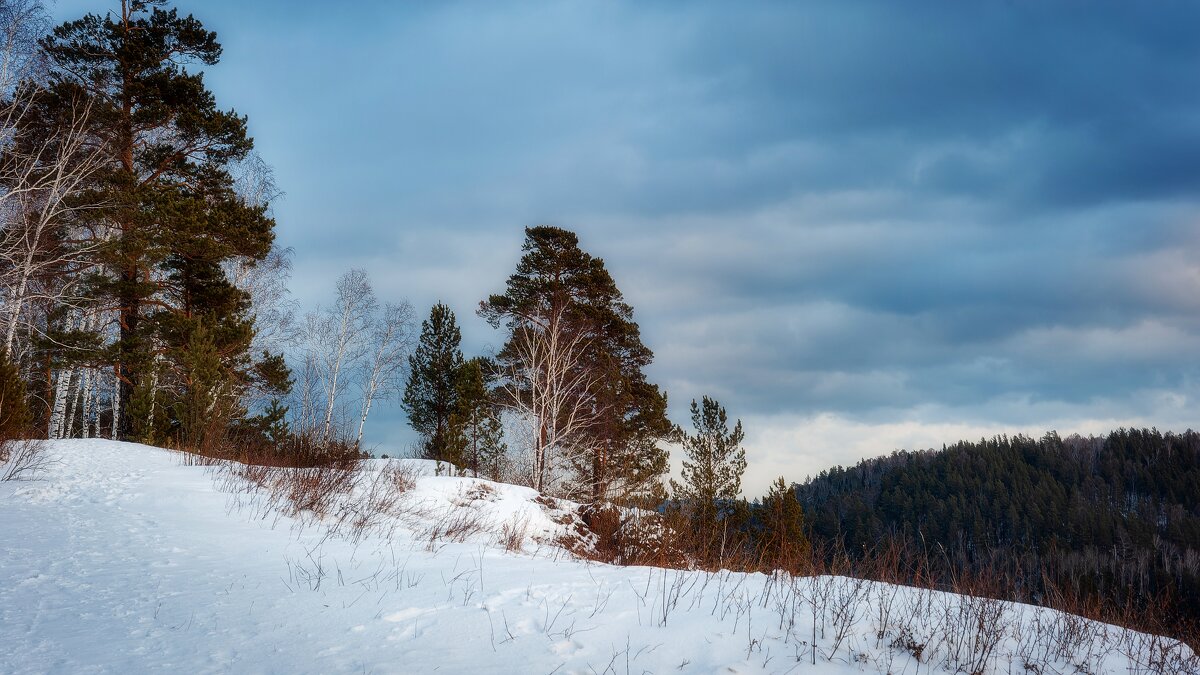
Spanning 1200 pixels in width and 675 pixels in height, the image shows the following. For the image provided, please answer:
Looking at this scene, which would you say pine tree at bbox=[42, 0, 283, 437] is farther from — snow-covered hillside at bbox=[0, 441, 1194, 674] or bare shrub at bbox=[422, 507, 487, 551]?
snow-covered hillside at bbox=[0, 441, 1194, 674]

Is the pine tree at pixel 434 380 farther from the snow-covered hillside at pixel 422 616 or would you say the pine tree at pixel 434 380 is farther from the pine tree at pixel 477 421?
the snow-covered hillside at pixel 422 616

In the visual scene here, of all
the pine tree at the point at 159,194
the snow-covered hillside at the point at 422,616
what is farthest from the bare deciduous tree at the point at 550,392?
the snow-covered hillside at the point at 422,616

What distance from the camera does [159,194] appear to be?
1669 cm

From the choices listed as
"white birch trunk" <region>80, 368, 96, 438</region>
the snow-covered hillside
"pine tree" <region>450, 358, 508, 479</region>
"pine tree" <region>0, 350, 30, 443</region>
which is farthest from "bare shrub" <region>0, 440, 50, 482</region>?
"pine tree" <region>450, 358, 508, 479</region>

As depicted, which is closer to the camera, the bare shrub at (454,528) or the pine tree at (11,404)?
the bare shrub at (454,528)

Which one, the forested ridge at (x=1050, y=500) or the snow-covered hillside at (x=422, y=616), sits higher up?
the snow-covered hillside at (x=422, y=616)

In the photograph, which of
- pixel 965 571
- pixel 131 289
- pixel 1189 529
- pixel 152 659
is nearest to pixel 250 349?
pixel 131 289

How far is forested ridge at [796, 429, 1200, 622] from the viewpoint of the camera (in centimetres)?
8681

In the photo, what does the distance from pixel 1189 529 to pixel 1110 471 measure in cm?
2836

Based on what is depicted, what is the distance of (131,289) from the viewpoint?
16688 millimetres

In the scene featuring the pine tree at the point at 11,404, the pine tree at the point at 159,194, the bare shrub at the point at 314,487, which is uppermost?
the pine tree at the point at 159,194

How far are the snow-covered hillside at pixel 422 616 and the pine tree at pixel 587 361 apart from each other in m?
16.3

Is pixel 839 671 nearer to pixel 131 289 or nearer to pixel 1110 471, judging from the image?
pixel 131 289

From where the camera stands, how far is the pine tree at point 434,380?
Result: 2577cm
